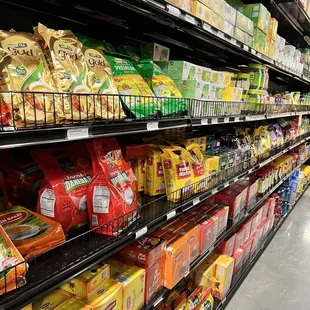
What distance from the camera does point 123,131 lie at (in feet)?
3.18

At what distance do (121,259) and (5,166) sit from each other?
664mm

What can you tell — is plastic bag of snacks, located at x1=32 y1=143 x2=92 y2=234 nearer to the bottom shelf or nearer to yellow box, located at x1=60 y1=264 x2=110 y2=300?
yellow box, located at x1=60 y1=264 x2=110 y2=300

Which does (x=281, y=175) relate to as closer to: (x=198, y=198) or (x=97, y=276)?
(x=198, y=198)

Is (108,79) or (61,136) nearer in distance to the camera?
(61,136)

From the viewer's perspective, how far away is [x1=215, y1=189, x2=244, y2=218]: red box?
2.17 m

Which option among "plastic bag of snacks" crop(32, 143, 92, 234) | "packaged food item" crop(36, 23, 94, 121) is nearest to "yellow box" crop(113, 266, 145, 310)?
"plastic bag of snacks" crop(32, 143, 92, 234)

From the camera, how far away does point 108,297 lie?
3.34ft

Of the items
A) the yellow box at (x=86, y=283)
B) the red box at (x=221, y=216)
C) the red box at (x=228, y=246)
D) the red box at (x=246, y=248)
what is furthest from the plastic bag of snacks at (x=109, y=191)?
the red box at (x=246, y=248)

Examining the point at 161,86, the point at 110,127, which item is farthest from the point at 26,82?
the point at 161,86

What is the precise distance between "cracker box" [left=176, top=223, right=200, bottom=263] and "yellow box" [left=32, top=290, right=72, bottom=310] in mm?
731

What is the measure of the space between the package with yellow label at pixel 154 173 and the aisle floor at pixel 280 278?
1286 mm

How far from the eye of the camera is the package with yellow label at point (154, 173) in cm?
142

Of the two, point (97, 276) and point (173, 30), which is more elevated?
point (173, 30)

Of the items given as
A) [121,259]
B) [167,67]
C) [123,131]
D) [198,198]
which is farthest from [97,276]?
[167,67]
